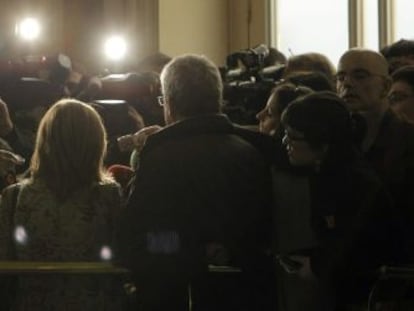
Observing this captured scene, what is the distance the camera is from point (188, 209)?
9.94ft

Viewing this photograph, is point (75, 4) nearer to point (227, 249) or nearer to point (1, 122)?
point (1, 122)

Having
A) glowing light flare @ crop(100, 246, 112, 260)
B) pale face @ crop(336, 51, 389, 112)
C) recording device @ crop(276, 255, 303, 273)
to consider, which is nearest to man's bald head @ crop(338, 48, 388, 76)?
pale face @ crop(336, 51, 389, 112)

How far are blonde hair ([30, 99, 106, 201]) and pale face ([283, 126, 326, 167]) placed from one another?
0.58 metres

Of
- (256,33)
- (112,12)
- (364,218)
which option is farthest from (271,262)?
(112,12)

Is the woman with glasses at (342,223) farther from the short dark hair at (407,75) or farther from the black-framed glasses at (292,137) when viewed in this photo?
the short dark hair at (407,75)

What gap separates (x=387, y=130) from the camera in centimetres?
340

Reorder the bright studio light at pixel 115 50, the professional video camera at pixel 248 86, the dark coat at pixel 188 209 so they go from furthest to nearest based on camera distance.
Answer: the bright studio light at pixel 115 50, the professional video camera at pixel 248 86, the dark coat at pixel 188 209

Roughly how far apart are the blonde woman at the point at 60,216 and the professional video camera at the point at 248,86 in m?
1.12

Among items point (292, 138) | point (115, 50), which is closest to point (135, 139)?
point (292, 138)

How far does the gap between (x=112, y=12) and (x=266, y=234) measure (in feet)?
17.2

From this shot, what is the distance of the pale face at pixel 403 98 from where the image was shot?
363 cm

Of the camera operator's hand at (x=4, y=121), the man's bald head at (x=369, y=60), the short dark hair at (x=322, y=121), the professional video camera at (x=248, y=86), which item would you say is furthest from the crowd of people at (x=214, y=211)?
the camera operator's hand at (x=4, y=121)

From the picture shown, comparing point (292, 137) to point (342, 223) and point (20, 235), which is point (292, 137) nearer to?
point (342, 223)

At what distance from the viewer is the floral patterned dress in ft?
10.5
